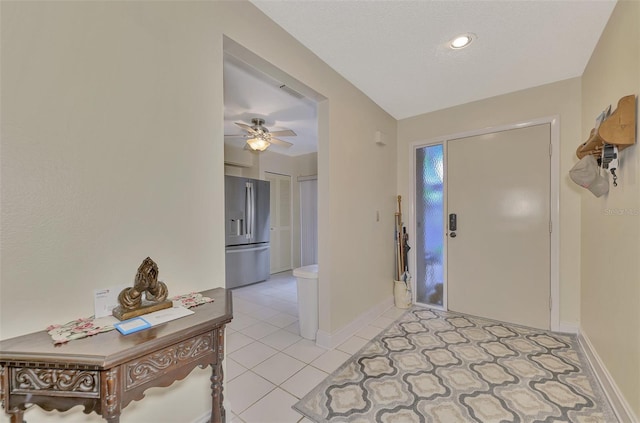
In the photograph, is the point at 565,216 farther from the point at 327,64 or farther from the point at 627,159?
the point at 327,64

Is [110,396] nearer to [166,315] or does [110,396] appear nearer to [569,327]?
[166,315]

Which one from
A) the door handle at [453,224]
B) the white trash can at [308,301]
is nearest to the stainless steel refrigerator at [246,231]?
the white trash can at [308,301]

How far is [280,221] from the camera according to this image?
18.2 feet

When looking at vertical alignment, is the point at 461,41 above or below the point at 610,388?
above

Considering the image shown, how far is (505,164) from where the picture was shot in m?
2.76

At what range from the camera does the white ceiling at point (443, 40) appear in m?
1.62

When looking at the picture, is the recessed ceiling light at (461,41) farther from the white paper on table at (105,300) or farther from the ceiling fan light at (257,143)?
the white paper on table at (105,300)

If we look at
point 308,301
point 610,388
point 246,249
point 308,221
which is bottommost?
point 610,388

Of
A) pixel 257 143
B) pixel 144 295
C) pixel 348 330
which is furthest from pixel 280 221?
pixel 144 295

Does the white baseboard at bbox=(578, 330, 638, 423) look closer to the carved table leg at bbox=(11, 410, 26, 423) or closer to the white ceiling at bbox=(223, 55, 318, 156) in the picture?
the carved table leg at bbox=(11, 410, 26, 423)

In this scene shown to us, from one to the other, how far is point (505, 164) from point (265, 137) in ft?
8.89

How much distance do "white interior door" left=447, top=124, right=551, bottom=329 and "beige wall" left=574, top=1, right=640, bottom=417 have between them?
434 mm

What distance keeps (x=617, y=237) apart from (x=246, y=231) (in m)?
4.23

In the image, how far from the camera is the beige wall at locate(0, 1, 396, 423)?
2.87 ft
